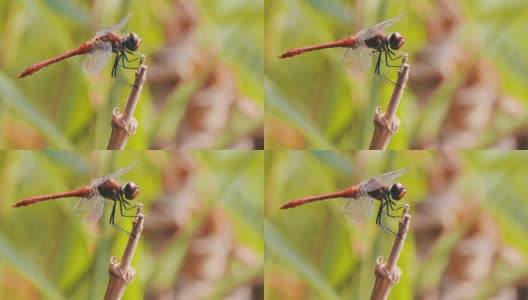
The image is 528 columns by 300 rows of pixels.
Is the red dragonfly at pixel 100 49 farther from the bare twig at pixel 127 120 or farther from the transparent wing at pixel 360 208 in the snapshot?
the transparent wing at pixel 360 208

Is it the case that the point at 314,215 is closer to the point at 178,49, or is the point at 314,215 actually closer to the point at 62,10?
the point at 178,49

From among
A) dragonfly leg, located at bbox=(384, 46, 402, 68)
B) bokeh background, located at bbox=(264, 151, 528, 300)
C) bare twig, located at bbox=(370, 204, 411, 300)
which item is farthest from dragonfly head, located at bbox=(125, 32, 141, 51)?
bare twig, located at bbox=(370, 204, 411, 300)

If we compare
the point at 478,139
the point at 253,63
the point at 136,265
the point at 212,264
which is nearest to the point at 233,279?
the point at 212,264

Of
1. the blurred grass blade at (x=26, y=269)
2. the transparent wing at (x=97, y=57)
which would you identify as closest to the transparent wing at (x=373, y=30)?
the transparent wing at (x=97, y=57)

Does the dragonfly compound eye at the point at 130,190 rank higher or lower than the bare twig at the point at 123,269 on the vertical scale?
higher

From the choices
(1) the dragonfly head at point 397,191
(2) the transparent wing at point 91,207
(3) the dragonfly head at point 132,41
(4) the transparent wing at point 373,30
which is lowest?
(2) the transparent wing at point 91,207

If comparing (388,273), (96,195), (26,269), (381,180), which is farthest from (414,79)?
(26,269)

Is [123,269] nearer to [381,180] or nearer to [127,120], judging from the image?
[127,120]
